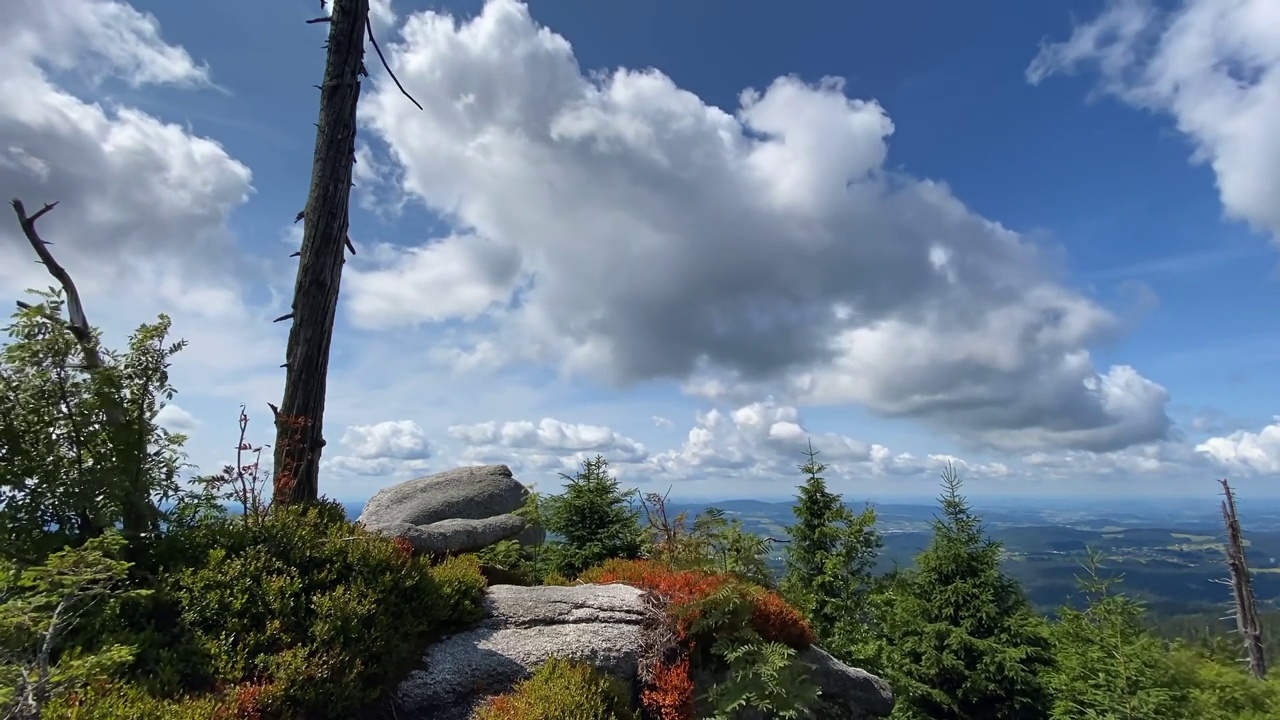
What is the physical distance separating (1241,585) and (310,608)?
91.1 feet

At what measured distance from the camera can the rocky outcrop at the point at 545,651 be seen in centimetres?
676

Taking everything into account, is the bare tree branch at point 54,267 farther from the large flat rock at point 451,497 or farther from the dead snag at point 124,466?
the large flat rock at point 451,497

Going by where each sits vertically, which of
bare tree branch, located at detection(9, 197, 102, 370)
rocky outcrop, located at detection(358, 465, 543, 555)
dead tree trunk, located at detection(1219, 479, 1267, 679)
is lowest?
dead tree trunk, located at detection(1219, 479, 1267, 679)

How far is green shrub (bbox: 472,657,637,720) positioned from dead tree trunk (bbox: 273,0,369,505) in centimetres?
430

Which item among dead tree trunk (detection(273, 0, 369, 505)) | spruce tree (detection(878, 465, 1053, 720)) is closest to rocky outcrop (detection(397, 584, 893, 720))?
spruce tree (detection(878, 465, 1053, 720))

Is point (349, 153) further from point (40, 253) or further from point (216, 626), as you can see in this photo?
point (216, 626)

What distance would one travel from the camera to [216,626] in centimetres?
616

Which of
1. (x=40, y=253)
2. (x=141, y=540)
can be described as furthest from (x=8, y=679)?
(x=40, y=253)

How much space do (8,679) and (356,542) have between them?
338 centimetres

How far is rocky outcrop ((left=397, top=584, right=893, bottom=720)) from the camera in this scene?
22.2ft

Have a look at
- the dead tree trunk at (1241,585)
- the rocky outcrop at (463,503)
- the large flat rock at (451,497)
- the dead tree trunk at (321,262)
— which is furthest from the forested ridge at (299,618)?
the dead tree trunk at (1241,585)

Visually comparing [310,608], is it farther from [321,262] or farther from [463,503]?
[463,503]

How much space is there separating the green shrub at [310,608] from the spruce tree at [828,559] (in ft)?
26.3

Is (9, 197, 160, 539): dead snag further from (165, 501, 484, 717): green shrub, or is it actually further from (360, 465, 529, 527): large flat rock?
(360, 465, 529, 527): large flat rock
